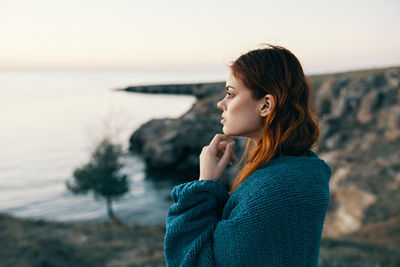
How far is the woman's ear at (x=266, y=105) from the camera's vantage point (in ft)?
5.48

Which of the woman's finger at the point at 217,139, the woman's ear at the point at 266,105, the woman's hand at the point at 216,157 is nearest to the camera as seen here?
the woman's ear at the point at 266,105

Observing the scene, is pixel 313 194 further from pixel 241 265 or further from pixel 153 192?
pixel 153 192

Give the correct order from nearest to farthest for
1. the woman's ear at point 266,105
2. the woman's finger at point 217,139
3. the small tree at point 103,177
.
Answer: the woman's ear at point 266,105
the woman's finger at point 217,139
the small tree at point 103,177

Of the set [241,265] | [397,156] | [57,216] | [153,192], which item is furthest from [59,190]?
[241,265]

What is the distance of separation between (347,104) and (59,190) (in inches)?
1222

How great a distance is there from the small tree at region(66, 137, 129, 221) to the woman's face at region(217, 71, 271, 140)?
21897 mm

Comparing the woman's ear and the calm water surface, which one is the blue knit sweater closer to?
the woman's ear

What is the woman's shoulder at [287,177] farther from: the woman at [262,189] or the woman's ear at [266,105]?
the woman's ear at [266,105]

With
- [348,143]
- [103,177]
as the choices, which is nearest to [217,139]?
[103,177]

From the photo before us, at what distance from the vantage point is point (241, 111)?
1751 millimetres

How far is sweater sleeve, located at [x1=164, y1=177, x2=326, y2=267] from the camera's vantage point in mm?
1515

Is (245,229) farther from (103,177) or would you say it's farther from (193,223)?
(103,177)

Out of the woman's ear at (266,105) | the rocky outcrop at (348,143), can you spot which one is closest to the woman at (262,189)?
the woman's ear at (266,105)

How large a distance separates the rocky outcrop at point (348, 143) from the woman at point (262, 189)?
1016 cm
